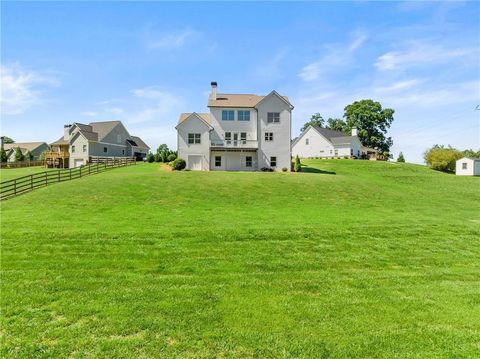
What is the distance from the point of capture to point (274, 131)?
39.3 m

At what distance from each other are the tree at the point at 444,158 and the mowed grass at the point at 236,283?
150ft

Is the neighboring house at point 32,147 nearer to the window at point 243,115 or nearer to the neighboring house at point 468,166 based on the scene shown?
the window at point 243,115

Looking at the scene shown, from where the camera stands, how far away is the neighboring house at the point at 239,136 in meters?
38.5

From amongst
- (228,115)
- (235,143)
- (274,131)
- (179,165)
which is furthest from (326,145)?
(179,165)

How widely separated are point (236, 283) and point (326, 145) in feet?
208

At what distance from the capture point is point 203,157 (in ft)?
127

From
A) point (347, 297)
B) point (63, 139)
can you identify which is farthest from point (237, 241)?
point (63, 139)

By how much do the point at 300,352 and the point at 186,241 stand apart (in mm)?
6713

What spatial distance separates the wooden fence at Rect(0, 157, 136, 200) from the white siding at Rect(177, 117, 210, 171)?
989cm

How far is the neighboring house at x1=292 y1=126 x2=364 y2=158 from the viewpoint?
65750mm

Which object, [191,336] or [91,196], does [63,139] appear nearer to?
[91,196]

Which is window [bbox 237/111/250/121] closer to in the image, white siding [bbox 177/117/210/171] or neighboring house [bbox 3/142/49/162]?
white siding [bbox 177/117/210/171]

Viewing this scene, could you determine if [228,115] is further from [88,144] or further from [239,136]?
[88,144]

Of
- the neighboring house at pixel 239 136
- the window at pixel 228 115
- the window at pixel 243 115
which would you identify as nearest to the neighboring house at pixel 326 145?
the neighboring house at pixel 239 136
